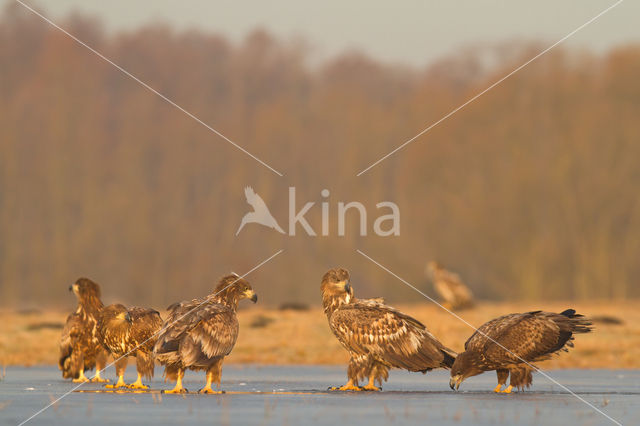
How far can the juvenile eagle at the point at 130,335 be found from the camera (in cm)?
1928

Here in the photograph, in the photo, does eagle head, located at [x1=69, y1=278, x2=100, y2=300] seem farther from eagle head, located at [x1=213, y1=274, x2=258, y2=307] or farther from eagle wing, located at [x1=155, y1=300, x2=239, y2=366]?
eagle wing, located at [x1=155, y1=300, x2=239, y2=366]

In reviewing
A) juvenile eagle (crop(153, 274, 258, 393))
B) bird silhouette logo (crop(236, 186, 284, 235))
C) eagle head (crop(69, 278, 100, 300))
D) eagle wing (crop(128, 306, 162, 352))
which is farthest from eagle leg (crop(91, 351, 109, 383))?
bird silhouette logo (crop(236, 186, 284, 235))

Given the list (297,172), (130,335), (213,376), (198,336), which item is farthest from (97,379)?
(297,172)

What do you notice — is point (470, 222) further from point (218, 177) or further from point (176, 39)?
point (176, 39)

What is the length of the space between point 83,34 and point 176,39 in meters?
6.03

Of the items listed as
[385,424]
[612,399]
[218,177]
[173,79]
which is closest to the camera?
[385,424]

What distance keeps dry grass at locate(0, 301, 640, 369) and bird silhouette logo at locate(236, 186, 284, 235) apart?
80.0 ft

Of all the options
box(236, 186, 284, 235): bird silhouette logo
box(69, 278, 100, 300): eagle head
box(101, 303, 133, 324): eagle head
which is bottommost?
box(101, 303, 133, 324): eagle head

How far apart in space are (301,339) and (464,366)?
1443 cm

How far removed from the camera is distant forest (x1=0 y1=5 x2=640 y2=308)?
54.7m

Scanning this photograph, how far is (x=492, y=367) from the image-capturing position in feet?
62.7

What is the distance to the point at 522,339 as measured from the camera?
18.9 m

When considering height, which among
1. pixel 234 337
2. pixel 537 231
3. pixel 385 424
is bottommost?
pixel 385 424

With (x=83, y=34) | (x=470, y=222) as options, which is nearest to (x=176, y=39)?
(x=83, y=34)
